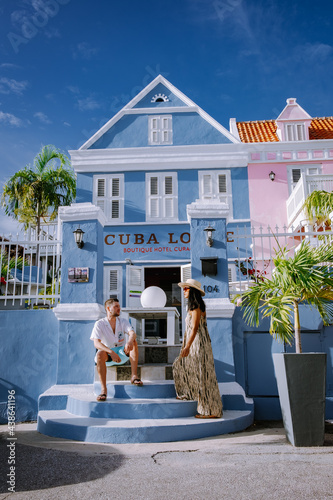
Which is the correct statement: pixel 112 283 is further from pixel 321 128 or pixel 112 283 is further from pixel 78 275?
pixel 321 128

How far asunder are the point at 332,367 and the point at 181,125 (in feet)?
31.9

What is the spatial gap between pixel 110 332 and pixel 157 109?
10.1m

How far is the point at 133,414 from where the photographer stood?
5.00 m

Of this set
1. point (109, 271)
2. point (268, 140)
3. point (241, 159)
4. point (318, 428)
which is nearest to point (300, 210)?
point (241, 159)

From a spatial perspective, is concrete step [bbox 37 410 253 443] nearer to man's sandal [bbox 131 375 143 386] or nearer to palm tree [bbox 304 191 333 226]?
man's sandal [bbox 131 375 143 386]

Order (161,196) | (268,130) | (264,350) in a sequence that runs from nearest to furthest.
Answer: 1. (264,350)
2. (161,196)
3. (268,130)

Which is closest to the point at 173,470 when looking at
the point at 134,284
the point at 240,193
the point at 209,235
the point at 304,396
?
the point at 304,396

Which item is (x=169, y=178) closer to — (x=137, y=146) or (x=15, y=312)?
(x=137, y=146)

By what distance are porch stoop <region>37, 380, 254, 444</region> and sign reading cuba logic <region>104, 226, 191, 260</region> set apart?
6.90m

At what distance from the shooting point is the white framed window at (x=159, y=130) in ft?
44.3

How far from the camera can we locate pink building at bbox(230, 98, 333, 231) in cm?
1323

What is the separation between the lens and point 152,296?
6992 mm

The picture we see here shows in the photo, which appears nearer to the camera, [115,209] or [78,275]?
[78,275]

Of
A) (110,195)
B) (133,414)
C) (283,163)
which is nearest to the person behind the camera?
(133,414)
